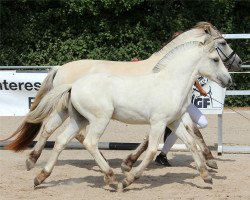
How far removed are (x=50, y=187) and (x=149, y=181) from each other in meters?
1.19

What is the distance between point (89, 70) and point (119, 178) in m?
1.57

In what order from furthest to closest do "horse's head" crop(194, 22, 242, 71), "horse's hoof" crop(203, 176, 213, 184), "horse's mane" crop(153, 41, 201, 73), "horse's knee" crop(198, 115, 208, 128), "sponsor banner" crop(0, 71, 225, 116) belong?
"sponsor banner" crop(0, 71, 225, 116)
"horse's knee" crop(198, 115, 208, 128)
"horse's head" crop(194, 22, 242, 71)
"horse's mane" crop(153, 41, 201, 73)
"horse's hoof" crop(203, 176, 213, 184)

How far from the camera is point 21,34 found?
60.2 feet

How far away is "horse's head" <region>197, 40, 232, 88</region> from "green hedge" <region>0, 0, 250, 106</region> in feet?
34.4

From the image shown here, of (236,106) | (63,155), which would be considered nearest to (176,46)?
(63,155)

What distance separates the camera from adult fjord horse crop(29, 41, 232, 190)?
23.8ft

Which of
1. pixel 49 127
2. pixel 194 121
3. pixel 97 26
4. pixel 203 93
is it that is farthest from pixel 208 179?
pixel 97 26

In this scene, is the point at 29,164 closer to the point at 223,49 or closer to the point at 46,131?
the point at 46,131

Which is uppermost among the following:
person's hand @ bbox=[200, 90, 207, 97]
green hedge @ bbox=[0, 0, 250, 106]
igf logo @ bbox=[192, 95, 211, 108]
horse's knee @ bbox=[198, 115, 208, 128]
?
person's hand @ bbox=[200, 90, 207, 97]

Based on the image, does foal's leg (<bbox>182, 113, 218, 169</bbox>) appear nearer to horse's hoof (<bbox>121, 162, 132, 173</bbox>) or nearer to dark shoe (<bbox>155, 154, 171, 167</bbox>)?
dark shoe (<bbox>155, 154, 171, 167</bbox>)

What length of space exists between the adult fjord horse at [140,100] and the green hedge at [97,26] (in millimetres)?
10508

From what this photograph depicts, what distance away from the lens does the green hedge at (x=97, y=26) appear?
712 inches

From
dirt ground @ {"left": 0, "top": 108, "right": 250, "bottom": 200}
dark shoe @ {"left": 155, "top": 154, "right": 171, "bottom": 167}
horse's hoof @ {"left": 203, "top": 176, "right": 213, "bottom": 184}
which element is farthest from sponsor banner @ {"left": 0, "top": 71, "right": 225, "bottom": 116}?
horse's hoof @ {"left": 203, "top": 176, "right": 213, "bottom": 184}

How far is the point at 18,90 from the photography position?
1039cm
